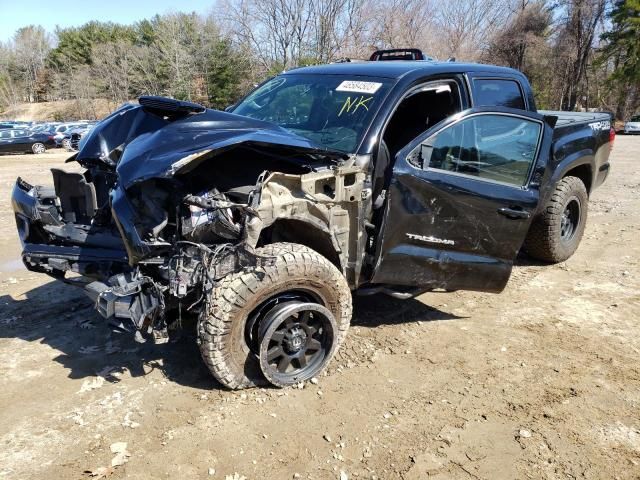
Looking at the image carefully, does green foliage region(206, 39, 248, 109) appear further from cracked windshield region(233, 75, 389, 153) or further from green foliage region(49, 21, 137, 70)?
cracked windshield region(233, 75, 389, 153)

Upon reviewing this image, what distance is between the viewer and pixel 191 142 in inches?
122

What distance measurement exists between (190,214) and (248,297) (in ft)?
2.01

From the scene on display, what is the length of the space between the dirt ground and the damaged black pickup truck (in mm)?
367

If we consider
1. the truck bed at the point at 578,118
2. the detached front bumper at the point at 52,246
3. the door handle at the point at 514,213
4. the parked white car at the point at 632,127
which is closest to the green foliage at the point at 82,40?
the parked white car at the point at 632,127

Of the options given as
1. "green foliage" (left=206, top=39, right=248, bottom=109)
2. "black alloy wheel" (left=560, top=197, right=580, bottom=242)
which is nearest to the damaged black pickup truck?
"black alloy wheel" (left=560, top=197, right=580, bottom=242)

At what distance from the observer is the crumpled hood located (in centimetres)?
300

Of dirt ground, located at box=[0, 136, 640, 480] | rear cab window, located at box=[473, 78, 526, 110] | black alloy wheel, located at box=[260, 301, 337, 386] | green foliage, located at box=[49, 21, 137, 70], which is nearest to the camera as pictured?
dirt ground, located at box=[0, 136, 640, 480]

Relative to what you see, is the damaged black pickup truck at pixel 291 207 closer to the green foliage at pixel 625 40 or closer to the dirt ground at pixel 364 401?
the dirt ground at pixel 364 401

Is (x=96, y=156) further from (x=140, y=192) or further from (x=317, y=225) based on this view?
(x=317, y=225)

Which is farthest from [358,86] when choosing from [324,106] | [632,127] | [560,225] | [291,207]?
[632,127]

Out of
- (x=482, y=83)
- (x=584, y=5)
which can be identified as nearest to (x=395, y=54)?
(x=482, y=83)

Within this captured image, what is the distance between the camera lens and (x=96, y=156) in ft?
13.0

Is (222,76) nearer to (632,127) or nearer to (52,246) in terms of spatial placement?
(632,127)

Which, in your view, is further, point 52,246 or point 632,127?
point 632,127
